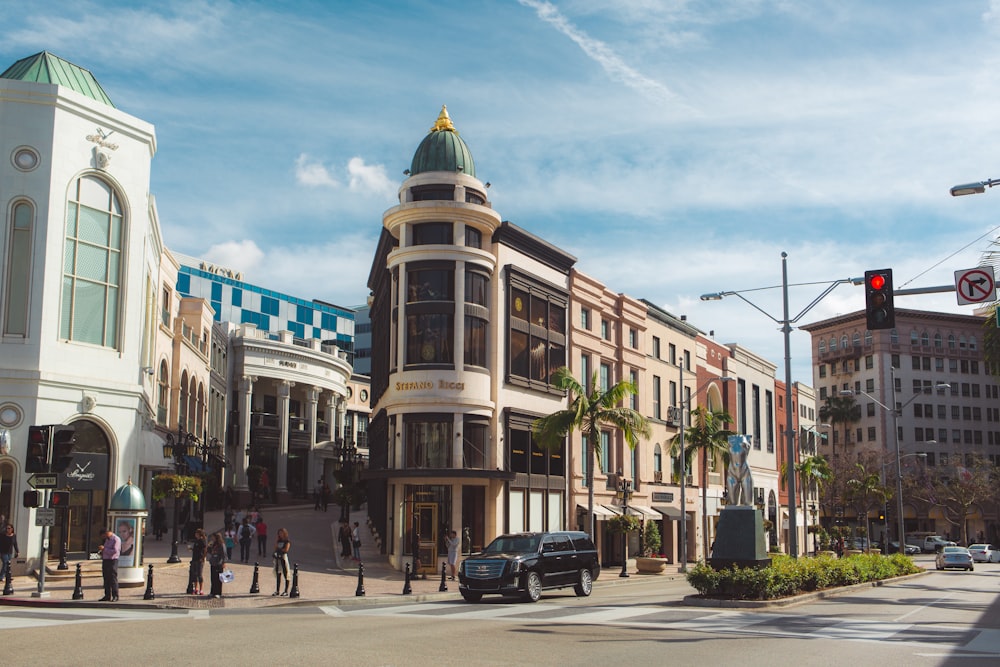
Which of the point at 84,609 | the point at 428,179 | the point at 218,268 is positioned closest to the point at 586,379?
the point at 428,179

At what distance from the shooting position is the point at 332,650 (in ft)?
45.6

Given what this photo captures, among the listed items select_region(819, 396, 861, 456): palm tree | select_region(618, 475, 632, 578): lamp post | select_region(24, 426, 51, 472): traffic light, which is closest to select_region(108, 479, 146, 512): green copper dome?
select_region(24, 426, 51, 472): traffic light

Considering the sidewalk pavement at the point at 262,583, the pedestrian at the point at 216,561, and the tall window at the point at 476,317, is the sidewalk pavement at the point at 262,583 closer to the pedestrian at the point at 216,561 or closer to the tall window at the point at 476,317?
the pedestrian at the point at 216,561

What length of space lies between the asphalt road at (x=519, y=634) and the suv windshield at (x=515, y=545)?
1441 millimetres

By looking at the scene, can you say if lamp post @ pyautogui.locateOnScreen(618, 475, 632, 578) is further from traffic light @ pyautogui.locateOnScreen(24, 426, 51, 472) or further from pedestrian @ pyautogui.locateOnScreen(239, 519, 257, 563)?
traffic light @ pyautogui.locateOnScreen(24, 426, 51, 472)

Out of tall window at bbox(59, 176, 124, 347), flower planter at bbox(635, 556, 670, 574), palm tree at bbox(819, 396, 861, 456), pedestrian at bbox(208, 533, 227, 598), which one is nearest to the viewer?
pedestrian at bbox(208, 533, 227, 598)

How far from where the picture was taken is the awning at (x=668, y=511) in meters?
53.7

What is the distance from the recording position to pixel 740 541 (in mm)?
24469

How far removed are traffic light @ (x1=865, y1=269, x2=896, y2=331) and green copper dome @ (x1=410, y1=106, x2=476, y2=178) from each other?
76.2ft

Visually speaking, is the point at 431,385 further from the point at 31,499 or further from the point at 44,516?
the point at 31,499

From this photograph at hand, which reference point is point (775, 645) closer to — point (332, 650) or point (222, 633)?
point (332, 650)

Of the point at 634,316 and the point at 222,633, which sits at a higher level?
the point at 634,316

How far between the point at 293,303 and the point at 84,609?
87954mm

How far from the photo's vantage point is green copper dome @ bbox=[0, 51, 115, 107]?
3114 cm
